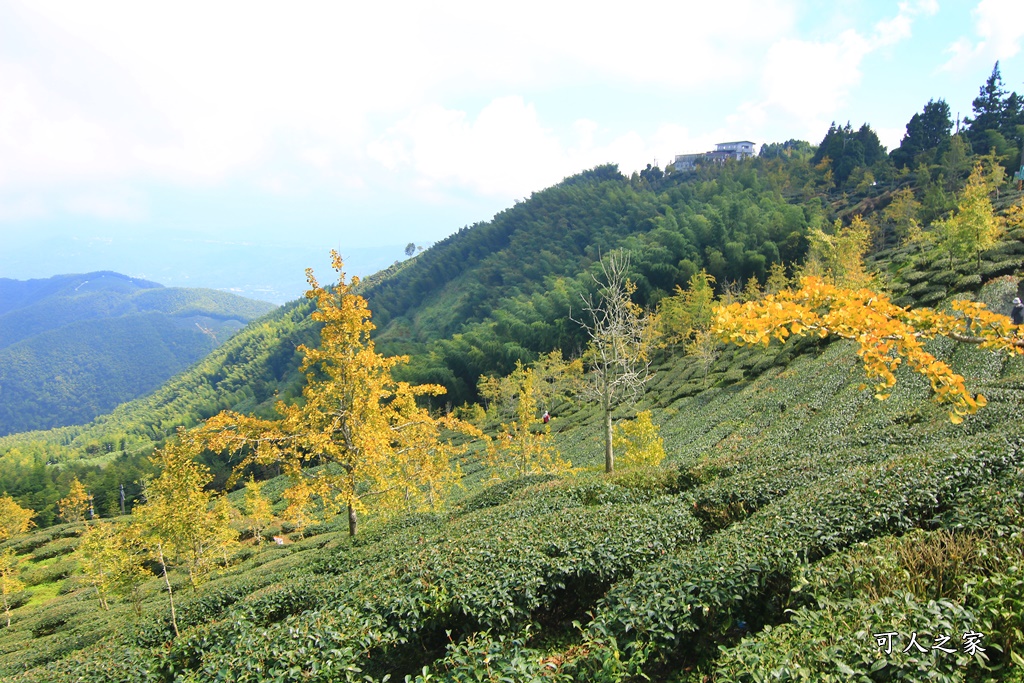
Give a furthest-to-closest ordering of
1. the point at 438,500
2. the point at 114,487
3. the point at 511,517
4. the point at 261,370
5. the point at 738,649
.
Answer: the point at 261,370 < the point at 114,487 < the point at 438,500 < the point at 511,517 < the point at 738,649

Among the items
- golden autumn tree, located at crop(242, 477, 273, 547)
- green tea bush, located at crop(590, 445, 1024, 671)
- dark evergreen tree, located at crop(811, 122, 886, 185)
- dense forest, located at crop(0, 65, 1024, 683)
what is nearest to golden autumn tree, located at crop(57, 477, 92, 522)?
dense forest, located at crop(0, 65, 1024, 683)

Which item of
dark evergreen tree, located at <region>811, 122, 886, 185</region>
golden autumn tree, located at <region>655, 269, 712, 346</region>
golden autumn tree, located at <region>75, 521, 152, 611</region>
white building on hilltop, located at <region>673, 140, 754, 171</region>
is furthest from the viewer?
white building on hilltop, located at <region>673, 140, 754, 171</region>

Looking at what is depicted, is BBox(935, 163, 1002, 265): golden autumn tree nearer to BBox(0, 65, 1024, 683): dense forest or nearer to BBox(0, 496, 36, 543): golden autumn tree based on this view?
BBox(0, 65, 1024, 683): dense forest

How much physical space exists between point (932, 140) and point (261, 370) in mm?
139446

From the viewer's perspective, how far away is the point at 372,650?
19.0 feet

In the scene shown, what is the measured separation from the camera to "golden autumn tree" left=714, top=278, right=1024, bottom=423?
415cm

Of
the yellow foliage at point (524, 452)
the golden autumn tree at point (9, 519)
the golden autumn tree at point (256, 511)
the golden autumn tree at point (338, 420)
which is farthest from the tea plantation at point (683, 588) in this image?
the golden autumn tree at point (9, 519)

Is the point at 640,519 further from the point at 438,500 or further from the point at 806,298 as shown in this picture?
the point at 438,500

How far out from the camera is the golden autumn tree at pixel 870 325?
415 centimetres

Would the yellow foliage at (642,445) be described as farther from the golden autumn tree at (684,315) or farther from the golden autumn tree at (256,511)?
the golden autumn tree at (684,315)

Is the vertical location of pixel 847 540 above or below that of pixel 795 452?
above

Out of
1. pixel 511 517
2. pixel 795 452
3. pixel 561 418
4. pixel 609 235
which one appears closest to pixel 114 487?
pixel 561 418

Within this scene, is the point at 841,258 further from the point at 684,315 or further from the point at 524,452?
the point at 524,452

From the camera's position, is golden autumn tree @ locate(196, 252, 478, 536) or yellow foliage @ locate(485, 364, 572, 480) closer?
golden autumn tree @ locate(196, 252, 478, 536)
